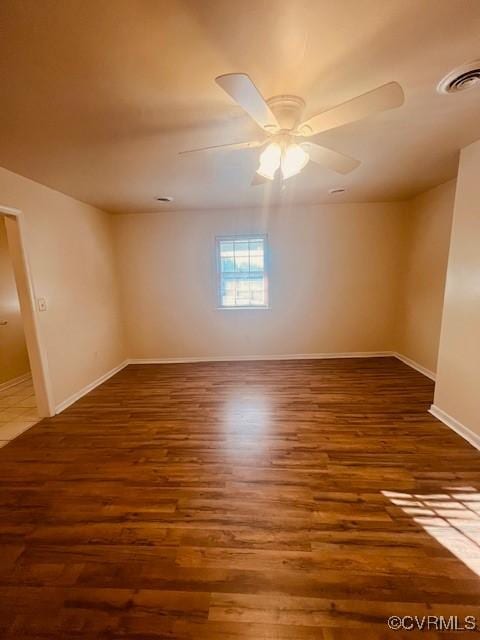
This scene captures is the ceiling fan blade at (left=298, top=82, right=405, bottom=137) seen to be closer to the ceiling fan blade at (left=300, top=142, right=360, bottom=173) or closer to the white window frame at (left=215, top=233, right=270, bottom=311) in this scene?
the ceiling fan blade at (left=300, top=142, right=360, bottom=173)

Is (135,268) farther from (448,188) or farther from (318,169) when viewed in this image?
(448,188)

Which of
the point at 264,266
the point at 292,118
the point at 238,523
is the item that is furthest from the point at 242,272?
the point at 238,523

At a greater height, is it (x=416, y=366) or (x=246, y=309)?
(x=246, y=309)

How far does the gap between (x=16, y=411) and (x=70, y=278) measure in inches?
64.7

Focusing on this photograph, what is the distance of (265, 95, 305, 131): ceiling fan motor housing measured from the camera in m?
1.47

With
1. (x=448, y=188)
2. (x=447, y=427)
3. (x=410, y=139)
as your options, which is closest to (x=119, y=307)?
(x=410, y=139)

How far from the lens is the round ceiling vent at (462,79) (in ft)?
4.29

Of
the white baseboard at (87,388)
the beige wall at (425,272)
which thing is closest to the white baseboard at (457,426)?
the beige wall at (425,272)

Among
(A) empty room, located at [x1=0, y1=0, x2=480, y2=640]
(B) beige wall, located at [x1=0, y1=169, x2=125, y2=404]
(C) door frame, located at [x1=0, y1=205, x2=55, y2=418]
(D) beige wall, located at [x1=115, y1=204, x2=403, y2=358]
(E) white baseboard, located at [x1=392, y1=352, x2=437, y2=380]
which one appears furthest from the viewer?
(D) beige wall, located at [x1=115, y1=204, x2=403, y2=358]

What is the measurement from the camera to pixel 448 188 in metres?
→ 3.14

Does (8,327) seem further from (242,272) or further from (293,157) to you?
(293,157)

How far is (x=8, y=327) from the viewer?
3865 millimetres

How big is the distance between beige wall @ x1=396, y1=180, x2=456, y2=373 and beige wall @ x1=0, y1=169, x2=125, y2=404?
4.52 meters

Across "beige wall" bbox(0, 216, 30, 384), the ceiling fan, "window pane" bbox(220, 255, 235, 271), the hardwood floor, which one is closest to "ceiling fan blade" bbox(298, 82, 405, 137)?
the ceiling fan
